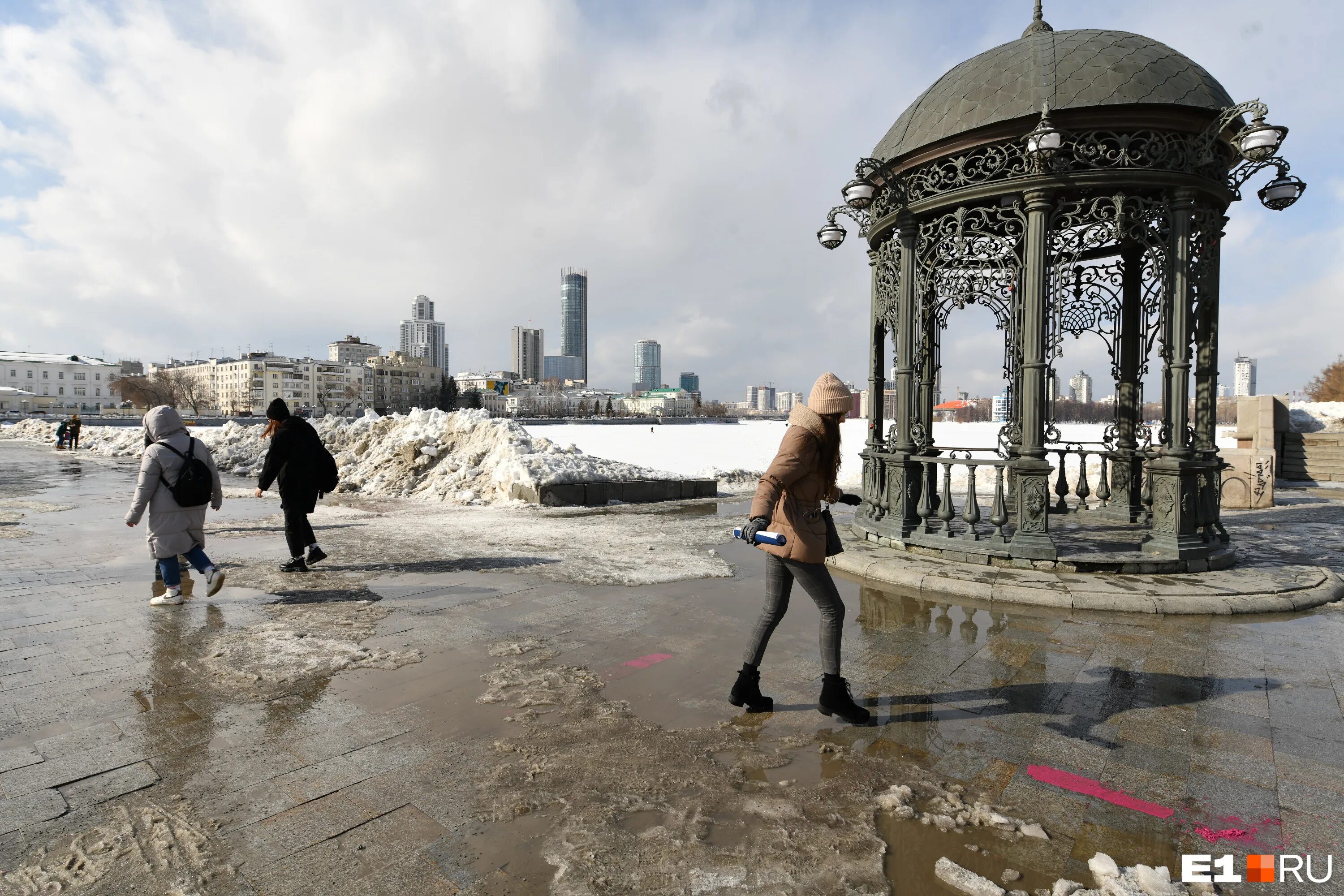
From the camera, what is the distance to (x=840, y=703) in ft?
12.6

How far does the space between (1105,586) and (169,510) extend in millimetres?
8813

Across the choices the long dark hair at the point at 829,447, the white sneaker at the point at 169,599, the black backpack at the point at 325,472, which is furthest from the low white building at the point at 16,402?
the long dark hair at the point at 829,447

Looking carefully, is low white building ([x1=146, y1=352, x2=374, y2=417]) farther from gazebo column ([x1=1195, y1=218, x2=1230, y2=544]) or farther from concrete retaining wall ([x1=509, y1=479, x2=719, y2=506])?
gazebo column ([x1=1195, y1=218, x2=1230, y2=544])

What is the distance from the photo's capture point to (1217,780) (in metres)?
3.24

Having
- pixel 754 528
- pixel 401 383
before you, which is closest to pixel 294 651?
pixel 754 528

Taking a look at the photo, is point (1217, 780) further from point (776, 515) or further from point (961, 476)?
point (961, 476)

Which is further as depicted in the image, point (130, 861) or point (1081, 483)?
point (1081, 483)

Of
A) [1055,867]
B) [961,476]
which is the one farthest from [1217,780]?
[961,476]

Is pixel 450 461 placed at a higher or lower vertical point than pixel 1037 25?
lower

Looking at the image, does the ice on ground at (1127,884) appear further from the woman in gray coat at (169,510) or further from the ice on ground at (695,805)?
the woman in gray coat at (169,510)

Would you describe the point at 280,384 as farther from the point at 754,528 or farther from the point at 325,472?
the point at 754,528

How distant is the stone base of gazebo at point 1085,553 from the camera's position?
7.12 meters

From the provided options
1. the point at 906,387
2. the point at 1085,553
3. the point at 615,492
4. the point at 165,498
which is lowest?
the point at 1085,553

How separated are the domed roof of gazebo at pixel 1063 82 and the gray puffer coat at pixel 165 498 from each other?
330 inches
